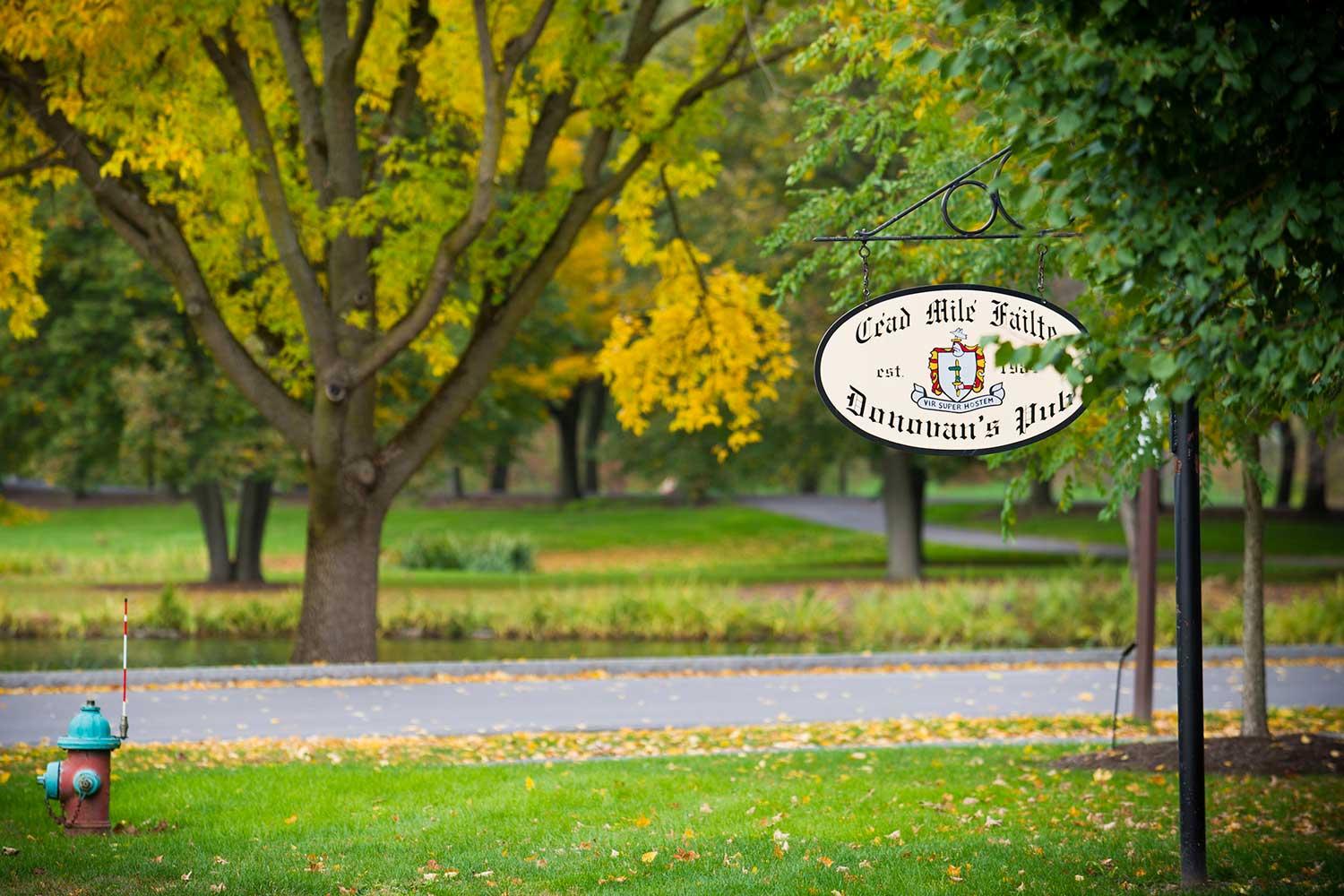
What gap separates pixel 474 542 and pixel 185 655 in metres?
15.1

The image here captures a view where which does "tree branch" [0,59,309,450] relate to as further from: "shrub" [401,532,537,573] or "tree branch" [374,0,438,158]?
"shrub" [401,532,537,573]

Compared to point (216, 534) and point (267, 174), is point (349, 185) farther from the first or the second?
point (216, 534)

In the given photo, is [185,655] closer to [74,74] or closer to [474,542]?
[74,74]

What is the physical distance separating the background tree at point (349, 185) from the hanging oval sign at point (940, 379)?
23.3 ft

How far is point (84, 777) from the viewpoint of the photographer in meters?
7.43

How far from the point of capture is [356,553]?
14.8 m

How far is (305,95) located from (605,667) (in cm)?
624

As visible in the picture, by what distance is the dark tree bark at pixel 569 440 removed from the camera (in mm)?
50344

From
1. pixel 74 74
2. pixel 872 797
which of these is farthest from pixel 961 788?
pixel 74 74

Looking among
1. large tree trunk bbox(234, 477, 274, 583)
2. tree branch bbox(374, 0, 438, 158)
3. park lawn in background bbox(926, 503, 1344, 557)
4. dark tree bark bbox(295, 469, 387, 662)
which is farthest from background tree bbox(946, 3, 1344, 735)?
park lawn in background bbox(926, 503, 1344, 557)

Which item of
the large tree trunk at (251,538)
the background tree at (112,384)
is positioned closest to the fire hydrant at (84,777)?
the background tree at (112,384)

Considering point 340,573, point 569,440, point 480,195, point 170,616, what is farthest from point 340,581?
point 569,440

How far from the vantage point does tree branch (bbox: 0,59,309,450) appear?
540 inches

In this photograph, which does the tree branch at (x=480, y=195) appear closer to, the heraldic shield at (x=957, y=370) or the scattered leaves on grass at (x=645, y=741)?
the scattered leaves on grass at (x=645, y=741)
